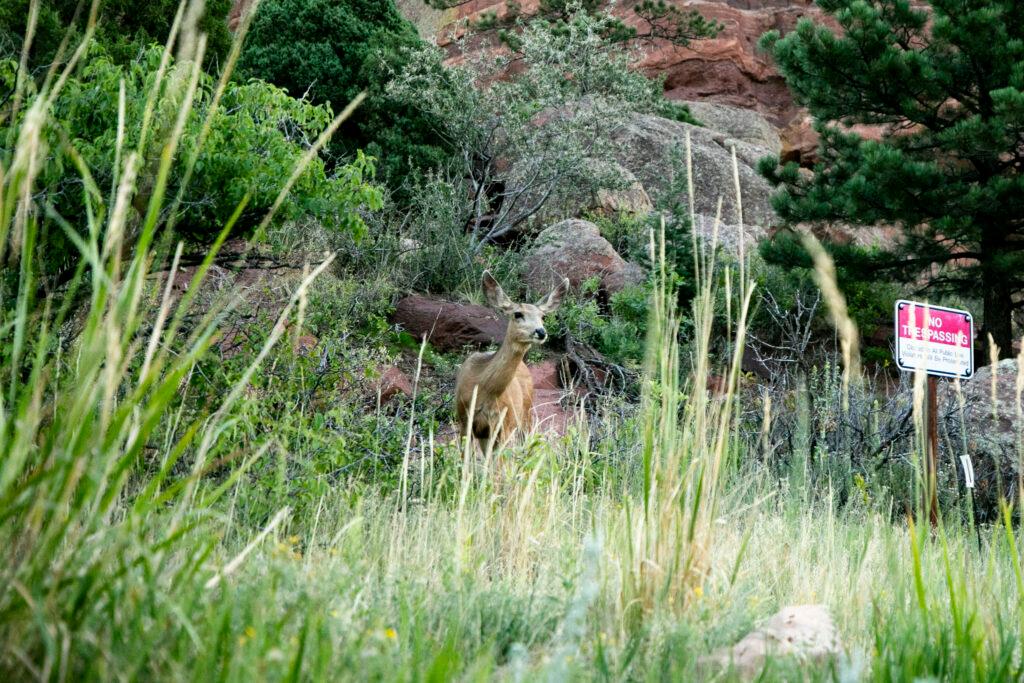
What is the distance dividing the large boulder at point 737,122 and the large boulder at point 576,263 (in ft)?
45.1

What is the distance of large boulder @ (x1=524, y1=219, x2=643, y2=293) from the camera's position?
15711 mm

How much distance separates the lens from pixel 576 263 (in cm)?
1596

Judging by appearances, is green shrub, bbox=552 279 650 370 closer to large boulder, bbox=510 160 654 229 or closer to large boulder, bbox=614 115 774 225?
large boulder, bbox=510 160 654 229

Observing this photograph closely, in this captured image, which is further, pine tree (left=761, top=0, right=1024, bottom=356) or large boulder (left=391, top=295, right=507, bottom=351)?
pine tree (left=761, top=0, right=1024, bottom=356)

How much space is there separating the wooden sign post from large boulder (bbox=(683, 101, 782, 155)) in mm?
23319

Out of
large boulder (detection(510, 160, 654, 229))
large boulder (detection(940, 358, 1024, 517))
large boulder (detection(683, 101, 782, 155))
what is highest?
large boulder (detection(683, 101, 782, 155))

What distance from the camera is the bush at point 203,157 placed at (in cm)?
595

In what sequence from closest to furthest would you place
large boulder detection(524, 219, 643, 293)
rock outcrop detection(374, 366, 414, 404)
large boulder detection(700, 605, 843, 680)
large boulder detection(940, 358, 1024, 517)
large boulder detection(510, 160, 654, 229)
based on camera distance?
large boulder detection(700, 605, 843, 680), large boulder detection(940, 358, 1024, 517), rock outcrop detection(374, 366, 414, 404), large boulder detection(524, 219, 643, 293), large boulder detection(510, 160, 654, 229)

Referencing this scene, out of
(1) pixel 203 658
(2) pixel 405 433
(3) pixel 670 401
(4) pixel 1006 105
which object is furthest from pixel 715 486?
(4) pixel 1006 105

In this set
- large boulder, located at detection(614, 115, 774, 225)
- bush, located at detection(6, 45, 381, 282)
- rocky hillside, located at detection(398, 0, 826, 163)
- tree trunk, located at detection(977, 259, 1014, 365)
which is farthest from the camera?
rocky hillside, located at detection(398, 0, 826, 163)

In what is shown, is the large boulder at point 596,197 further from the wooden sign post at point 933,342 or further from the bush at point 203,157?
the wooden sign post at point 933,342

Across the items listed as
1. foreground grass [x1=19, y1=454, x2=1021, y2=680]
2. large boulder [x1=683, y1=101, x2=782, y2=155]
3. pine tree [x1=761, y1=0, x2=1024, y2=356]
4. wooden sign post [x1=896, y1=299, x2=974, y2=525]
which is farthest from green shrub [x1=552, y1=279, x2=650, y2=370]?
large boulder [x1=683, y1=101, x2=782, y2=155]

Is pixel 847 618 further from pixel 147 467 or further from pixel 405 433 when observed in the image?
pixel 405 433

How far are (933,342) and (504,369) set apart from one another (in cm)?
292
